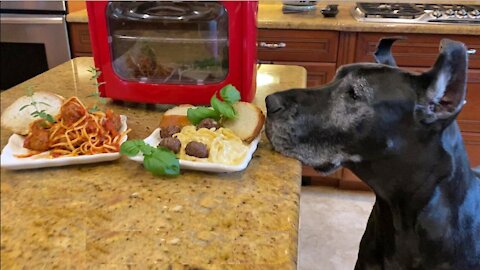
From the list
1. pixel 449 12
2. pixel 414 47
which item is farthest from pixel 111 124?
pixel 449 12

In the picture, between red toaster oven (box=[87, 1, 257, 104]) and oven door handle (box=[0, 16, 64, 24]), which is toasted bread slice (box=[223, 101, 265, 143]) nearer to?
red toaster oven (box=[87, 1, 257, 104])

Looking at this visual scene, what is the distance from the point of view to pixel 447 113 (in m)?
0.60

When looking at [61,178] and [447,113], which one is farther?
[447,113]

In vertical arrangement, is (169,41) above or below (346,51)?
above

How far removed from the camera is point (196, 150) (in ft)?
2.18

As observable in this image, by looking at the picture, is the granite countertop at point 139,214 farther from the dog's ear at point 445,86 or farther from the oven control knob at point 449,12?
the oven control knob at point 449,12

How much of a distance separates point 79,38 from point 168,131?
0.28m

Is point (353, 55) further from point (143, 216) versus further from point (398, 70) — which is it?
point (143, 216)

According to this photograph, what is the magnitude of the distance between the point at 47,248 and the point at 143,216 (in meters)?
0.15

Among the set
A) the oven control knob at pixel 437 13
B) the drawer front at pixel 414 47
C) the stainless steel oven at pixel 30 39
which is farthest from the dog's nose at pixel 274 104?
the oven control knob at pixel 437 13

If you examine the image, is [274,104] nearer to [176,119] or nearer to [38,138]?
[176,119]

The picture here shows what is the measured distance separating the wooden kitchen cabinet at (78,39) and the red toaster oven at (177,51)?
0.74ft

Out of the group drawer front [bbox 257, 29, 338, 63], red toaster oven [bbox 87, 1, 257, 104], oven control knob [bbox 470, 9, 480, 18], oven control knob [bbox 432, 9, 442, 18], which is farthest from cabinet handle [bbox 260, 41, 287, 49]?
red toaster oven [bbox 87, 1, 257, 104]

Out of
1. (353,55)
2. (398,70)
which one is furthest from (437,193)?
(353,55)
